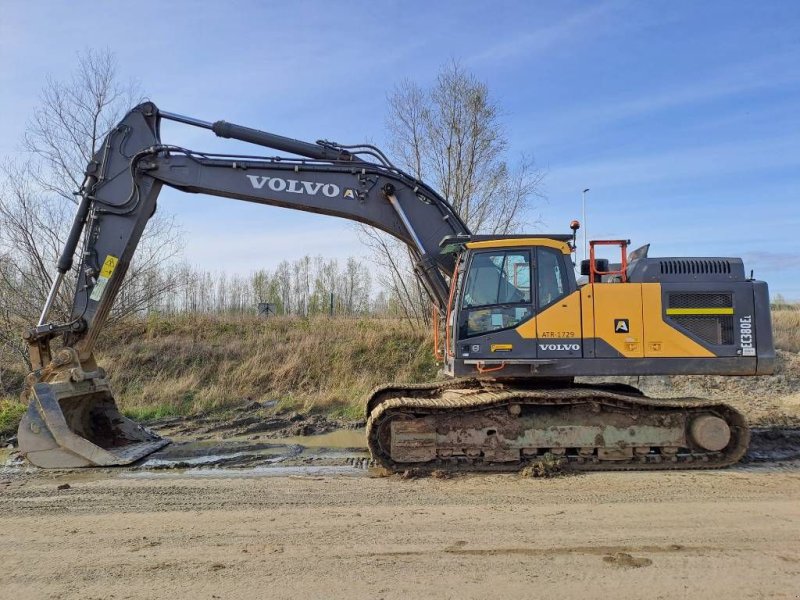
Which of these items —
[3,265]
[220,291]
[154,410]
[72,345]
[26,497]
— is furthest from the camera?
[220,291]

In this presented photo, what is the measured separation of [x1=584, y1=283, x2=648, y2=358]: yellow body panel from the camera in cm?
714

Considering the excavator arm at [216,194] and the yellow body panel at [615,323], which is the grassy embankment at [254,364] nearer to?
the excavator arm at [216,194]

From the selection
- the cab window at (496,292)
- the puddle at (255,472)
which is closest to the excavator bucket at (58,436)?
the puddle at (255,472)

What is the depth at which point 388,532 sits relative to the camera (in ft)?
16.4

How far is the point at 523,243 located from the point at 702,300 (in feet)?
7.52

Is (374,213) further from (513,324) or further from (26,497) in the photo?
(26,497)

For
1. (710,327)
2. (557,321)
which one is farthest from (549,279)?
(710,327)

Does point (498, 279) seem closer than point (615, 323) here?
No

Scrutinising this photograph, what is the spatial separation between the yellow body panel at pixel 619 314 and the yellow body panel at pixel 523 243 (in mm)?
598

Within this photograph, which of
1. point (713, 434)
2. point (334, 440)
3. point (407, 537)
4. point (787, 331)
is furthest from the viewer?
point (787, 331)

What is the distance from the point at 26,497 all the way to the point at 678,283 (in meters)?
7.84

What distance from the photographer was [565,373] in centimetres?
717

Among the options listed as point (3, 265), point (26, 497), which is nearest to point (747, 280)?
point (26, 497)

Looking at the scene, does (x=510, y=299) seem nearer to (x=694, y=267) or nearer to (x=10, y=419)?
(x=694, y=267)
